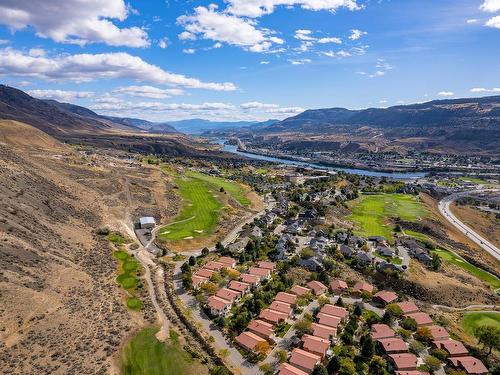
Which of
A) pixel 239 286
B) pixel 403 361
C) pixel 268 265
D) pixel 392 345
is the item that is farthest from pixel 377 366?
pixel 268 265

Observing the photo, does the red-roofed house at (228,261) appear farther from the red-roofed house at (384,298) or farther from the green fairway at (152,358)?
the red-roofed house at (384,298)

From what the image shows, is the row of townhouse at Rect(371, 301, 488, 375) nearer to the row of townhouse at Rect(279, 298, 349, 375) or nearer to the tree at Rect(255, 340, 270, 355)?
the row of townhouse at Rect(279, 298, 349, 375)

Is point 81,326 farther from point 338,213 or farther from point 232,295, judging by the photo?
point 338,213

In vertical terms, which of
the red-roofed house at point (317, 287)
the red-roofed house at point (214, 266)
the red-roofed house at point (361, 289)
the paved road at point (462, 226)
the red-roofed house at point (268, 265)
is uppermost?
the red-roofed house at point (214, 266)

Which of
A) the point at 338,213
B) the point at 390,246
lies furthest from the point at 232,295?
the point at 338,213

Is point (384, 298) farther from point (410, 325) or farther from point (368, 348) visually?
point (368, 348)

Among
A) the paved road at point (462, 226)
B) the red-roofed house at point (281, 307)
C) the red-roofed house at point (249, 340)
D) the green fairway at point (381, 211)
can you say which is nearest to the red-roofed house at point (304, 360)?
the red-roofed house at point (249, 340)
